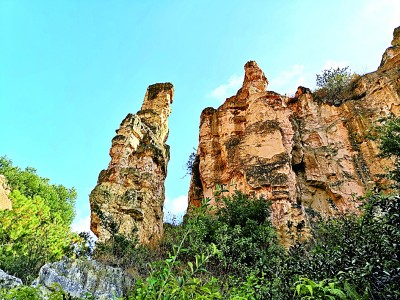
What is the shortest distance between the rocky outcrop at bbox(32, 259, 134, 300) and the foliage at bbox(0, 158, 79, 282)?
6.91 feet

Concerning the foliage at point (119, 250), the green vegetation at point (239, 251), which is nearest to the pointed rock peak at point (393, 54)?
the green vegetation at point (239, 251)

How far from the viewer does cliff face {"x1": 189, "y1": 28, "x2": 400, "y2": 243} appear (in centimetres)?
1634

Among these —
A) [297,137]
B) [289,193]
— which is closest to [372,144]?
[297,137]

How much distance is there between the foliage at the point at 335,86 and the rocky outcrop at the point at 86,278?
1827 centimetres

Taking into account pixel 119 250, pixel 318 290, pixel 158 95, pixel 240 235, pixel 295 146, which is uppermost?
pixel 158 95

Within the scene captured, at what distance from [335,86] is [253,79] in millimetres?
6612

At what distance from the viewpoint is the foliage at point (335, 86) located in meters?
22.8

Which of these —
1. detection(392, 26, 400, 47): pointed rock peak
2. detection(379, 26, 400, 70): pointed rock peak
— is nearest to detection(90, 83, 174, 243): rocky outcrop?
detection(379, 26, 400, 70): pointed rock peak

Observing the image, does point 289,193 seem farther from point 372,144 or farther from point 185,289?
point 185,289

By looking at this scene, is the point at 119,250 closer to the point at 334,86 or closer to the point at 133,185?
the point at 133,185

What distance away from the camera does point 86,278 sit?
9.47 metres

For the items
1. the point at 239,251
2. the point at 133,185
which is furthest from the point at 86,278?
the point at 133,185

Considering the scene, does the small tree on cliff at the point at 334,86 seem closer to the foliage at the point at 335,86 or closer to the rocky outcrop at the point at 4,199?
the foliage at the point at 335,86

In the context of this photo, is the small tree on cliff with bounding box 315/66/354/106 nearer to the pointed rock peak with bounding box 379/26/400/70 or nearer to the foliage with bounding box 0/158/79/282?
the pointed rock peak with bounding box 379/26/400/70
